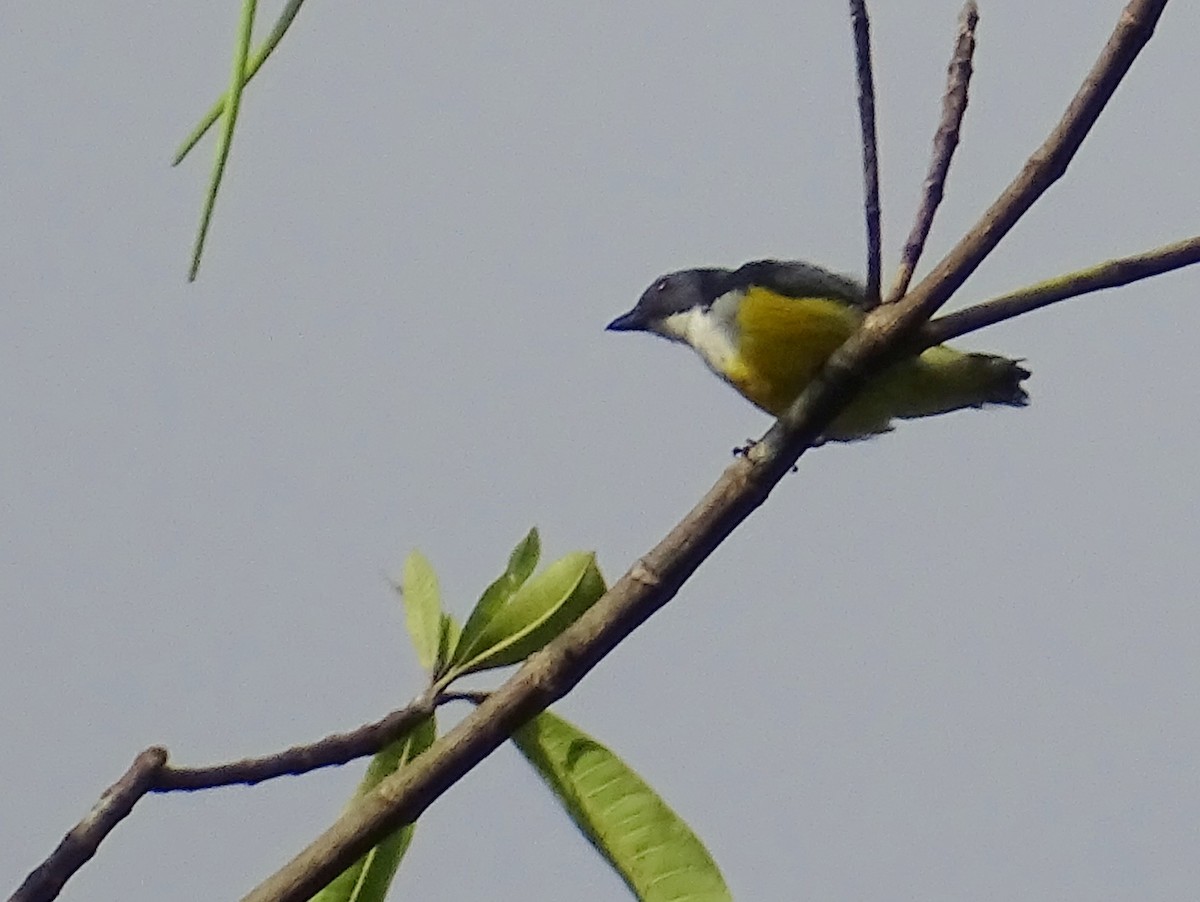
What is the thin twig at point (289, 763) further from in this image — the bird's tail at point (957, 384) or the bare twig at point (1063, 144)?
the bird's tail at point (957, 384)

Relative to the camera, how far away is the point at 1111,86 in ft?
1.95

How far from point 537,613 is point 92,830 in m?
0.32

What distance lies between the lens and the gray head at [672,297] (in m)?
1.76

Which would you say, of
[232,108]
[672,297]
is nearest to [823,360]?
[672,297]

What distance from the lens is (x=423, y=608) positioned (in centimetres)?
86

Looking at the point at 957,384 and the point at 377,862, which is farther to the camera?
the point at 957,384

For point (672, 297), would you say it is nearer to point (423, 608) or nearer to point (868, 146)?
point (423, 608)

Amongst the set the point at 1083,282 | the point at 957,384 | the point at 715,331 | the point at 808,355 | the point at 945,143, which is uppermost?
the point at 715,331

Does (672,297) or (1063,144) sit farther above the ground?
(672,297)

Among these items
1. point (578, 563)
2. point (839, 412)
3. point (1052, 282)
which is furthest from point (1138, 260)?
point (578, 563)

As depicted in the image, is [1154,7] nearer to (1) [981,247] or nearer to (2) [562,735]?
(1) [981,247]

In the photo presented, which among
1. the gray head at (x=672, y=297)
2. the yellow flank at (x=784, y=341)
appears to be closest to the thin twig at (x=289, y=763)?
the yellow flank at (x=784, y=341)

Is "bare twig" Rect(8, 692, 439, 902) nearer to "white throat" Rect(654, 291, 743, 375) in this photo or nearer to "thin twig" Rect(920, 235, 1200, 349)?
"thin twig" Rect(920, 235, 1200, 349)

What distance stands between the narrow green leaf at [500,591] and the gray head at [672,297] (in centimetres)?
87
